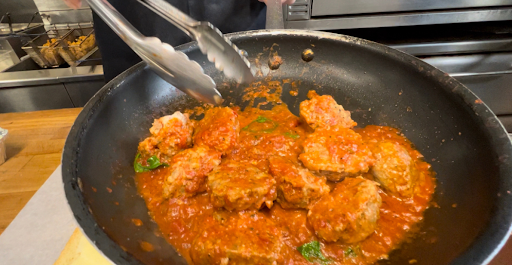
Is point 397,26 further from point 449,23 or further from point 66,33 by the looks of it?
point 66,33

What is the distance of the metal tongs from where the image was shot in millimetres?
1010

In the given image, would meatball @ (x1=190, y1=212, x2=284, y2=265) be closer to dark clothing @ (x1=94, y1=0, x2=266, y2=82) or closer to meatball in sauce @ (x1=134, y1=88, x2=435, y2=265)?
meatball in sauce @ (x1=134, y1=88, x2=435, y2=265)

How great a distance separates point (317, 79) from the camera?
1717mm

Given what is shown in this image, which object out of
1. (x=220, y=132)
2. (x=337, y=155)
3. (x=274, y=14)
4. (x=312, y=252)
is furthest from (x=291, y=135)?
(x=274, y=14)

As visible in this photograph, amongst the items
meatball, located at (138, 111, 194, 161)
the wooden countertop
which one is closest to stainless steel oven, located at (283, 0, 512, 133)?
meatball, located at (138, 111, 194, 161)

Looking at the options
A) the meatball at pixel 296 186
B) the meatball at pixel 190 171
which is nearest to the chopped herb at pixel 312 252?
the meatball at pixel 296 186

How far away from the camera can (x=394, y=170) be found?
3.93 feet

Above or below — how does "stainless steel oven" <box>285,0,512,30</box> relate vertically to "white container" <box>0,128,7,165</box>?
above

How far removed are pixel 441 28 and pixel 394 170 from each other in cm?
255

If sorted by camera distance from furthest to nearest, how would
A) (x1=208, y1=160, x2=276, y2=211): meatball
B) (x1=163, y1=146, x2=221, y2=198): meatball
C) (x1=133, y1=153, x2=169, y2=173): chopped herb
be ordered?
(x1=133, y1=153, x2=169, y2=173): chopped herb
(x1=163, y1=146, x2=221, y2=198): meatball
(x1=208, y1=160, x2=276, y2=211): meatball

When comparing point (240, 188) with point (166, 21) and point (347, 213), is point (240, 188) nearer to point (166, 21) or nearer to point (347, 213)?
point (347, 213)

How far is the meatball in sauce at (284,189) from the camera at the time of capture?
3.43 feet

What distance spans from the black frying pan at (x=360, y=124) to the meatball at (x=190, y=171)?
0.53ft

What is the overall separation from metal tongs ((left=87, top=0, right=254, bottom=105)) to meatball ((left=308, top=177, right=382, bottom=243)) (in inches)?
25.4
